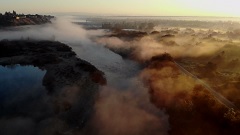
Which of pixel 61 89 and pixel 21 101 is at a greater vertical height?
pixel 21 101

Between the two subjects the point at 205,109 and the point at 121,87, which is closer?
the point at 205,109

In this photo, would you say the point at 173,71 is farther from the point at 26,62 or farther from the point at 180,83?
the point at 26,62

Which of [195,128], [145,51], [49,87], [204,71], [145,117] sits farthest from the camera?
[145,51]

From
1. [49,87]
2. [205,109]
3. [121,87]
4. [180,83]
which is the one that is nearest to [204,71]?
[180,83]

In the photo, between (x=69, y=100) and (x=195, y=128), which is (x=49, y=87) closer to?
(x=69, y=100)

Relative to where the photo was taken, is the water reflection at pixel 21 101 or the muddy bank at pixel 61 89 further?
the muddy bank at pixel 61 89

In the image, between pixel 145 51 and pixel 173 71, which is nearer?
pixel 173 71

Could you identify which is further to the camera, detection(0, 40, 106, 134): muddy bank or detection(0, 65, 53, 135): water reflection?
detection(0, 40, 106, 134): muddy bank

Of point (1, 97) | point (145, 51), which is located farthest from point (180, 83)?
point (145, 51)

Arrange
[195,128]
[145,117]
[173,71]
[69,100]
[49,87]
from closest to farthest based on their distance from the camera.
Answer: [195,128] < [145,117] < [69,100] < [49,87] < [173,71]
